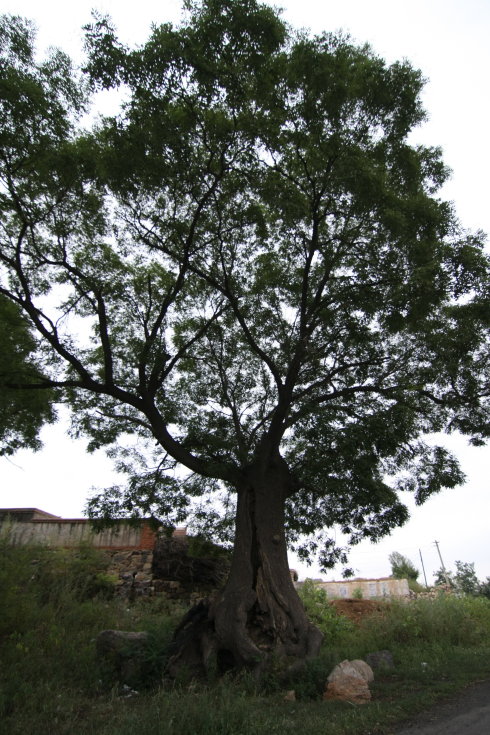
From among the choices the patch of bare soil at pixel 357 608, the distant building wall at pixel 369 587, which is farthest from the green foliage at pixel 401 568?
the patch of bare soil at pixel 357 608

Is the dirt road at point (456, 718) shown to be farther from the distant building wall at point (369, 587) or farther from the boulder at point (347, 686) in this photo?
the distant building wall at point (369, 587)

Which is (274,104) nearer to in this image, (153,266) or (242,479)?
(153,266)

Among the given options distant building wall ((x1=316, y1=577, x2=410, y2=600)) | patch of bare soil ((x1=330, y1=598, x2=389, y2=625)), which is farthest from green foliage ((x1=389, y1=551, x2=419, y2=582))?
patch of bare soil ((x1=330, y1=598, x2=389, y2=625))

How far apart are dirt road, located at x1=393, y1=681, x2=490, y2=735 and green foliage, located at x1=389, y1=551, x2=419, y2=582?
1212 inches

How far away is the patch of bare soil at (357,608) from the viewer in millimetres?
13164

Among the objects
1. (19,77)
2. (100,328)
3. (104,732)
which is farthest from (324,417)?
(19,77)

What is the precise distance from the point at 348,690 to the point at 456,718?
130cm

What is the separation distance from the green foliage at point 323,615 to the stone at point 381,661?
2894mm

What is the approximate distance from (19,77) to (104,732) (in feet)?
28.2

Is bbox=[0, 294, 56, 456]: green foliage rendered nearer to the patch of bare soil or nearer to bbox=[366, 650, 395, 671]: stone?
bbox=[366, 650, 395, 671]: stone

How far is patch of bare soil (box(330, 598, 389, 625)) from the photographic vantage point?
1316cm

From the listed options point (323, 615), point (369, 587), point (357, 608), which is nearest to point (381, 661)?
point (323, 615)

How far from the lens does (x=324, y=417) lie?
7.94 m

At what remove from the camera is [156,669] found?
6770 millimetres
